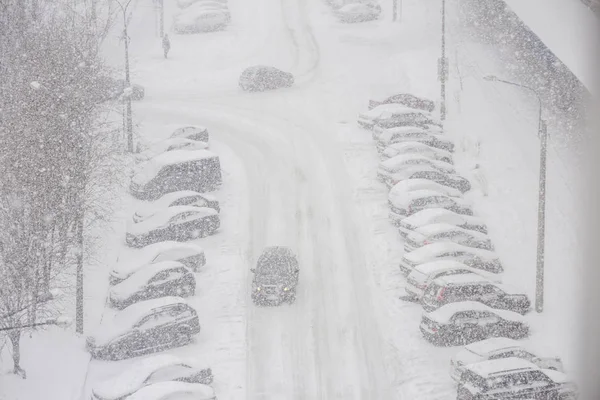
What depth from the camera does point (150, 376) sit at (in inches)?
847

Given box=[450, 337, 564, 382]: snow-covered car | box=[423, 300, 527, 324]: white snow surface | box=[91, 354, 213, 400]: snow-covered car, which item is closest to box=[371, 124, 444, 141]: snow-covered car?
box=[423, 300, 527, 324]: white snow surface

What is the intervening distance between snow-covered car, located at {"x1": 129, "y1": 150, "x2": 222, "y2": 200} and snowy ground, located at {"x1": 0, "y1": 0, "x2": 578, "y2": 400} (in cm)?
103

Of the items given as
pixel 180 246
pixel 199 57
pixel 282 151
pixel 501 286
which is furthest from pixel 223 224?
pixel 199 57

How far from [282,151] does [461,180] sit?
354 inches

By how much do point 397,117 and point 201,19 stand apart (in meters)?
25.1

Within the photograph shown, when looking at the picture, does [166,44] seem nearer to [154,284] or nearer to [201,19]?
[201,19]

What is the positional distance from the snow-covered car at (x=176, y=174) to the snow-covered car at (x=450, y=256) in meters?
10.6

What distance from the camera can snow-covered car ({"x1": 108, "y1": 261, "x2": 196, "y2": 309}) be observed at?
26.8 m

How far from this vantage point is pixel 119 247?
103 feet

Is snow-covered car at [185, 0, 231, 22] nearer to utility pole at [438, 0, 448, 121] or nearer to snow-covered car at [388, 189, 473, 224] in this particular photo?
utility pole at [438, 0, 448, 121]

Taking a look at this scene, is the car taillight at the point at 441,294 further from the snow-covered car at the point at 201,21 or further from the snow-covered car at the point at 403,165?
the snow-covered car at the point at 201,21

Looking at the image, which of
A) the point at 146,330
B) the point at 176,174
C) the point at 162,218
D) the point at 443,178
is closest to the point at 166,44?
the point at 176,174

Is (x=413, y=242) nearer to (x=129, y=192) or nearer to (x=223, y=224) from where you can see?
(x=223, y=224)

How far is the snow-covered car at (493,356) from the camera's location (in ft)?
70.3
